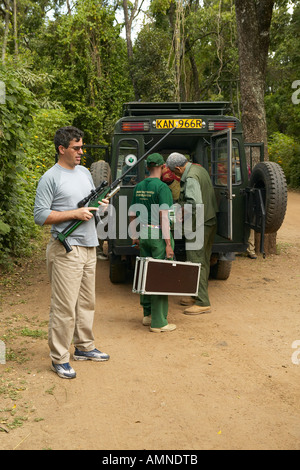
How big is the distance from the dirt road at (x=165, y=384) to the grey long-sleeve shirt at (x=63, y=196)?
1.18 meters

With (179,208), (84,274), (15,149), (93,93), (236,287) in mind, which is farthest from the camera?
(93,93)

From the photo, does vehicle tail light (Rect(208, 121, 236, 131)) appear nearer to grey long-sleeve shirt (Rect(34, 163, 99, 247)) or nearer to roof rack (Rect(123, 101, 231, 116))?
roof rack (Rect(123, 101, 231, 116))

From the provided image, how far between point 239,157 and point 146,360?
363cm

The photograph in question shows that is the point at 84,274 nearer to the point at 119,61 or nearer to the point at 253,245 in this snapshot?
the point at 253,245

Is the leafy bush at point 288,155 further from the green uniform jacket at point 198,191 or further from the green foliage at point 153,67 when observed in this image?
the green uniform jacket at point 198,191

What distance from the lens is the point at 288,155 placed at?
84.0 ft

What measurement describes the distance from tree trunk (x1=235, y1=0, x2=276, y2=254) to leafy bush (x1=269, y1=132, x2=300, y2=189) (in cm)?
1417

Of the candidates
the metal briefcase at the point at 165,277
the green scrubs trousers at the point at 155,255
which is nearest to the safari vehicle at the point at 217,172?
the metal briefcase at the point at 165,277

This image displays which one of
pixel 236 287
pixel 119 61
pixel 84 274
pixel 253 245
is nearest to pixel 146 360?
pixel 84 274

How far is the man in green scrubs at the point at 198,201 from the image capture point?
652cm

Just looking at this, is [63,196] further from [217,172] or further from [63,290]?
[217,172]

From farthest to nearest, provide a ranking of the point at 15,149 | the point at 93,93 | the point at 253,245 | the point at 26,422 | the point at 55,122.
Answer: the point at 93,93
the point at 55,122
the point at 253,245
the point at 15,149
the point at 26,422

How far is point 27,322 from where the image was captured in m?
6.26

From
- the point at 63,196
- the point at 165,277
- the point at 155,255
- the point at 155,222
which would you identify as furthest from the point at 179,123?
the point at 63,196
